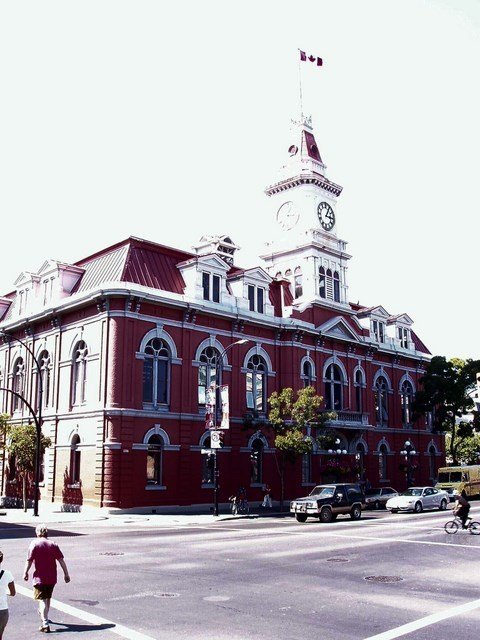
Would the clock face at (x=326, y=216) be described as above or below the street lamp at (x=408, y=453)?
above

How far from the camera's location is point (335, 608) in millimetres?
12008

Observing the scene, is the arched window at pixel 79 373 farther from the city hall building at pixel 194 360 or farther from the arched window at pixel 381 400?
the arched window at pixel 381 400

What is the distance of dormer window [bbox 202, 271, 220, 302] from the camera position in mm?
42719

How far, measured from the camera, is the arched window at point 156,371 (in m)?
38.8

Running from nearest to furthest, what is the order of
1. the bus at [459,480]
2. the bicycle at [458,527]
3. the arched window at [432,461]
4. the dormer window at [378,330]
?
the bicycle at [458,527]
the bus at [459,480]
the dormer window at [378,330]
the arched window at [432,461]

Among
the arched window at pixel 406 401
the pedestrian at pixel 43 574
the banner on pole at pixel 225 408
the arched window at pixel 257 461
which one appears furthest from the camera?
the arched window at pixel 406 401

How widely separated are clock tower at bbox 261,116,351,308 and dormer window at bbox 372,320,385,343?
4.38 metres

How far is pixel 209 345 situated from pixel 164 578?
90.2 ft

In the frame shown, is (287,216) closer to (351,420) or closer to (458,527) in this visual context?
(351,420)

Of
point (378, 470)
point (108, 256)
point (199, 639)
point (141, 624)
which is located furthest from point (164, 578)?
point (378, 470)

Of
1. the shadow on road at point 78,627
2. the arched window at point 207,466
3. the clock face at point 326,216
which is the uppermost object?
the clock face at point 326,216

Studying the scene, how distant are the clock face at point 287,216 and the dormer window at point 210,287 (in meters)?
15.0

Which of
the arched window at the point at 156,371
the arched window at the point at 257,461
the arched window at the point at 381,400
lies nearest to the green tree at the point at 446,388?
the arched window at the point at 381,400

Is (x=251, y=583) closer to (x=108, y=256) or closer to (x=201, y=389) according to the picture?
(x=201, y=389)
